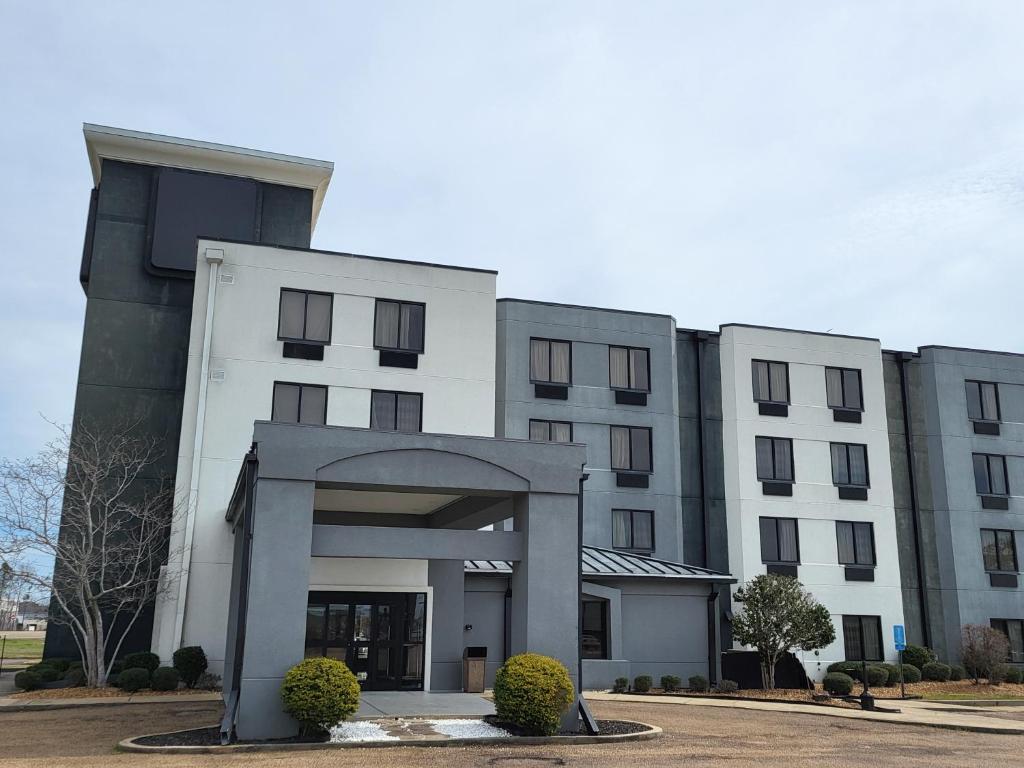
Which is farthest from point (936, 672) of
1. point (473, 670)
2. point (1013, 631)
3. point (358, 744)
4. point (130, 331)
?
point (130, 331)

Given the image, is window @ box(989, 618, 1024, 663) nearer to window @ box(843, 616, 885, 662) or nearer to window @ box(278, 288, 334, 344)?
window @ box(843, 616, 885, 662)

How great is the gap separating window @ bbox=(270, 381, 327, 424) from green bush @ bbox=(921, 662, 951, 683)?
72.4 ft

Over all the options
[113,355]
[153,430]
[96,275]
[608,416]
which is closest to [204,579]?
[153,430]

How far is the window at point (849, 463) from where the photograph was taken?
1401 inches

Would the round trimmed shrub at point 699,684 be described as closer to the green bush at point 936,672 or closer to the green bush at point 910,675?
the green bush at point 910,675

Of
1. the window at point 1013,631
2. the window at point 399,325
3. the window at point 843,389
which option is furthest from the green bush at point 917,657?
the window at point 399,325

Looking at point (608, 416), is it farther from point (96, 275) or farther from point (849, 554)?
point (96, 275)

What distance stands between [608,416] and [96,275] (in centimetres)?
1761

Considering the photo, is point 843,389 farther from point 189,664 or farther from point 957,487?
point 189,664

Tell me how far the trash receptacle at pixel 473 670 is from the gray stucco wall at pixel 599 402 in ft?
30.2

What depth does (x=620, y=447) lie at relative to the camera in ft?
111

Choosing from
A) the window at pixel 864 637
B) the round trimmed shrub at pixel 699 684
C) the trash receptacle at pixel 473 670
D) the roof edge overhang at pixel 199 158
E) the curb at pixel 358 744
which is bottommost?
the curb at pixel 358 744

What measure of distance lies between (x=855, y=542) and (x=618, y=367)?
1093 cm

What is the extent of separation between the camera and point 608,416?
1336 inches
